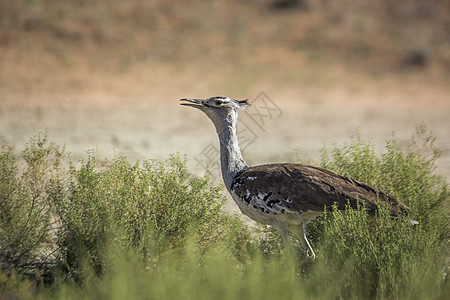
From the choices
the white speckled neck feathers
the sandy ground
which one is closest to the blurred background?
the sandy ground

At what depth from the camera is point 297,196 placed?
3807mm

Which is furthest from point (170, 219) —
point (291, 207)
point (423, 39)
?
point (423, 39)

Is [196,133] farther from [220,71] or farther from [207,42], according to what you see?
[207,42]

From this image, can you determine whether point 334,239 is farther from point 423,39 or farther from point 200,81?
point 423,39

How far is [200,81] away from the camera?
48.6ft

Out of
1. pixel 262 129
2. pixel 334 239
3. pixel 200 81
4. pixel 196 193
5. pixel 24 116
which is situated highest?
pixel 200 81

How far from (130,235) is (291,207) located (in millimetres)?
1066

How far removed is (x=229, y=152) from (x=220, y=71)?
1150 cm

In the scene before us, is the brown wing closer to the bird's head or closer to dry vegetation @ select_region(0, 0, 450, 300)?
dry vegetation @ select_region(0, 0, 450, 300)

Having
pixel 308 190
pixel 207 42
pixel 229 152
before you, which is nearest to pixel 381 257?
pixel 308 190

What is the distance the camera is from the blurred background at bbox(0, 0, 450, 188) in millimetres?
10078

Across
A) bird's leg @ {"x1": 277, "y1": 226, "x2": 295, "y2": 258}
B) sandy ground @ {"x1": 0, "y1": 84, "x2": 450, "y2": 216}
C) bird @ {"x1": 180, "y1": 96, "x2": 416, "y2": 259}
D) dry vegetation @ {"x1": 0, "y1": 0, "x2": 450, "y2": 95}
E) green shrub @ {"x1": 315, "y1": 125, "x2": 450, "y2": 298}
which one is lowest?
green shrub @ {"x1": 315, "y1": 125, "x2": 450, "y2": 298}

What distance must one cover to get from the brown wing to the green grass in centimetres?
12

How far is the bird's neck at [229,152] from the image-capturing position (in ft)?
14.0
